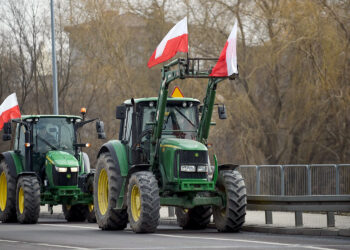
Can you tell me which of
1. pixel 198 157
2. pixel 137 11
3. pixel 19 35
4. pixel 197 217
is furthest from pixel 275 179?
pixel 19 35

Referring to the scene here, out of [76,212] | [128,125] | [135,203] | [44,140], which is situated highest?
[128,125]

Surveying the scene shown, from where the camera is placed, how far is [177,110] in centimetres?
1889

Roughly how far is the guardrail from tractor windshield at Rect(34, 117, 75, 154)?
5159 millimetres

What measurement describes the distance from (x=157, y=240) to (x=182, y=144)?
110 inches

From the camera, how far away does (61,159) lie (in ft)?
75.6

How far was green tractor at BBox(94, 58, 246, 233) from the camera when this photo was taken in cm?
1742

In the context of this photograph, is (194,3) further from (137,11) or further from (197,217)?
(197,217)

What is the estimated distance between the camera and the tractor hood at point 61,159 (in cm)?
2288

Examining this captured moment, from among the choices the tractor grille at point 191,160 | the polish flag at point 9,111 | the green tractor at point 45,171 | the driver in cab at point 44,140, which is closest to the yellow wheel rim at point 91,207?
the green tractor at point 45,171

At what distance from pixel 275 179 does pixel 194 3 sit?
12.2 metres

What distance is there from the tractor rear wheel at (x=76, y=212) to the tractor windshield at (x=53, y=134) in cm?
158

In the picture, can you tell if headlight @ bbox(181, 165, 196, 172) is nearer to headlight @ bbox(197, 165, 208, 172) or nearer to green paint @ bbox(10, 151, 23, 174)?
headlight @ bbox(197, 165, 208, 172)

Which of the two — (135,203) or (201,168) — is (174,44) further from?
(135,203)

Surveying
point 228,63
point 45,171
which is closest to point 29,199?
point 45,171
